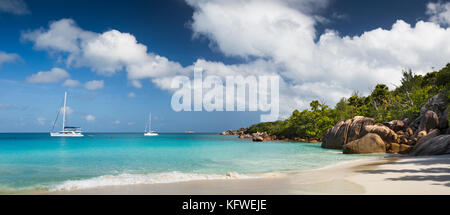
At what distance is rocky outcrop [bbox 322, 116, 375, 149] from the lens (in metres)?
28.9

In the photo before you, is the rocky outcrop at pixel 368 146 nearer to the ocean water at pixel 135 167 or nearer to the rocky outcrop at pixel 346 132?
the ocean water at pixel 135 167

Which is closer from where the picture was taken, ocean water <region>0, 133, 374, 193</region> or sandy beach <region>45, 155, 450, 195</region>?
sandy beach <region>45, 155, 450, 195</region>

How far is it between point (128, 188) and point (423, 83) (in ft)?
207

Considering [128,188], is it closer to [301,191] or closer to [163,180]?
[163,180]

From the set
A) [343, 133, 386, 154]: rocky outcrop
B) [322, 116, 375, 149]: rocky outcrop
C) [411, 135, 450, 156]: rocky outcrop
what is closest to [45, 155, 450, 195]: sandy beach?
[411, 135, 450, 156]: rocky outcrop

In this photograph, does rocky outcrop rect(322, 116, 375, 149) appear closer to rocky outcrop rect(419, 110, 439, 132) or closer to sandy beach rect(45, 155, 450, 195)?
rocky outcrop rect(419, 110, 439, 132)

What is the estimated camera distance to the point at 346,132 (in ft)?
98.0

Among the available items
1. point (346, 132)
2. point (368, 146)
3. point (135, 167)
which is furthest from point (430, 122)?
point (135, 167)

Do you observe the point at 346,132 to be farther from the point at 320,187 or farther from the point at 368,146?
the point at 320,187

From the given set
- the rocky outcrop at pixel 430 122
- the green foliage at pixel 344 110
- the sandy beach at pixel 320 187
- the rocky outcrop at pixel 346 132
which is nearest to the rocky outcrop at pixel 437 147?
the rocky outcrop at pixel 430 122

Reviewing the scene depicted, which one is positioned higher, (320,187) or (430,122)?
(430,122)

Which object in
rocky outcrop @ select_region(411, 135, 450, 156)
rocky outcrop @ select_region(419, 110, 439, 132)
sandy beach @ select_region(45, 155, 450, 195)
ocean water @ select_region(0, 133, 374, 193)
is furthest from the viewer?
rocky outcrop @ select_region(419, 110, 439, 132)

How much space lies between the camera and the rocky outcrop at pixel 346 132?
2886 cm

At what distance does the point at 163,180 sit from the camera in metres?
9.74
